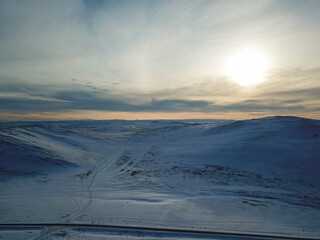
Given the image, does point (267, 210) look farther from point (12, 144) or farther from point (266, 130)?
point (12, 144)

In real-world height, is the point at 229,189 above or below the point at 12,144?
below

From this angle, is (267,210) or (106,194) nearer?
(267,210)

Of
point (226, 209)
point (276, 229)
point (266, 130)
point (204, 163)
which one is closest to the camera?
point (276, 229)

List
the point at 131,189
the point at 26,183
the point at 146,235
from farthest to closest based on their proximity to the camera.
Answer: the point at 26,183 < the point at 131,189 < the point at 146,235

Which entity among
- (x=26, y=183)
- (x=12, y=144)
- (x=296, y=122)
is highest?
(x=296, y=122)

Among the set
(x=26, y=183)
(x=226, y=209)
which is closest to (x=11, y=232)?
(x=26, y=183)

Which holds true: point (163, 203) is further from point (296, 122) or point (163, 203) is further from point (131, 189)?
point (296, 122)
